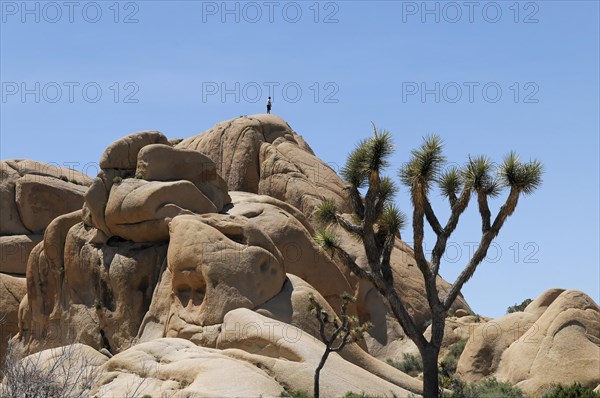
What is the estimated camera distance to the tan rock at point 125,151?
128 feet

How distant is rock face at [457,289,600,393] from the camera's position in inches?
1281

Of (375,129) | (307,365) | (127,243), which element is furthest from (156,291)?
(375,129)

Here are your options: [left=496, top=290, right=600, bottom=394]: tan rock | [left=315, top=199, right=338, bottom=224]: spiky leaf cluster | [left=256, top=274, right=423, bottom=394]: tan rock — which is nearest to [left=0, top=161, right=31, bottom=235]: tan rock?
[left=256, top=274, right=423, bottom=394]: tan rock

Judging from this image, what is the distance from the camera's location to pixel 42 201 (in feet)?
161

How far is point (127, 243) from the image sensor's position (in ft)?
124

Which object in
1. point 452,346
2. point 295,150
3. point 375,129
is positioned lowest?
point 452,346

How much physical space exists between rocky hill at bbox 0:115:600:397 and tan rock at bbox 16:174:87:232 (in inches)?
91.2

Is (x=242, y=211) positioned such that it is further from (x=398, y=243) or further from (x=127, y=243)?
(x=398, y=243)

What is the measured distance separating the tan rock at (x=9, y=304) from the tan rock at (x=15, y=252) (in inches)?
84.4

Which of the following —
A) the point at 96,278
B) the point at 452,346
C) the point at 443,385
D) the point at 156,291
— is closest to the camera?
the point at 443,385

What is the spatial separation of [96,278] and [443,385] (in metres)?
13.2

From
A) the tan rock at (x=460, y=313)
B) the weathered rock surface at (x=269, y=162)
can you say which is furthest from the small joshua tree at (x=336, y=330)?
the weathered rock surface at (x=269, y=162)

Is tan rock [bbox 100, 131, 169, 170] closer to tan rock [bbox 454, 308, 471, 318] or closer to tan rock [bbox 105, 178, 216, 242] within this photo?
tan rock [bbox 105, 178, 216, 242]

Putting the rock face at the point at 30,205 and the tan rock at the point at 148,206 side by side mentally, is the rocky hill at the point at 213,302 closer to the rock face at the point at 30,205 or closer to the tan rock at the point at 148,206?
the tan rock at the point at 148,206
